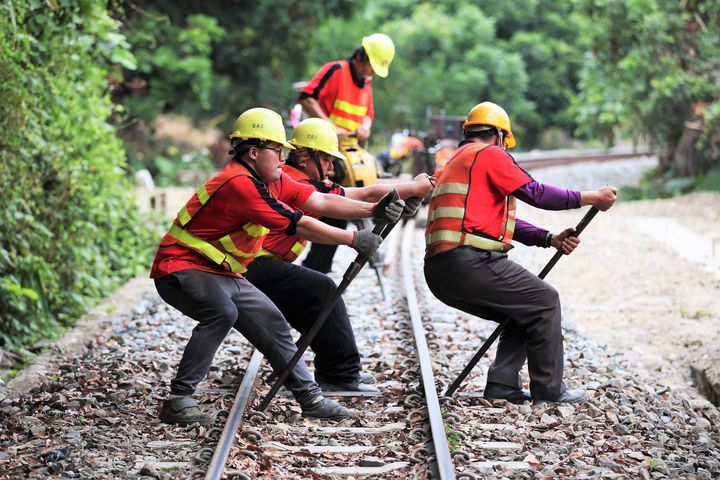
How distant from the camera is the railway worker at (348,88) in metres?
9.85

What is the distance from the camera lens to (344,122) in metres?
10.0

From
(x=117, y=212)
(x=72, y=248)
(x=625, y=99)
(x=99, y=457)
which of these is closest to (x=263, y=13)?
(x=625, y=99)

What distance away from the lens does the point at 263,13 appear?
2462 centimetres

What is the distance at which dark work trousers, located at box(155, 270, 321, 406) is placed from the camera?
6.38 metres

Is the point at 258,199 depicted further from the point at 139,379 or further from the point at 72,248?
the point at 72,248

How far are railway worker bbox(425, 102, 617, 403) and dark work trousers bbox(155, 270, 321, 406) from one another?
3.35 feet

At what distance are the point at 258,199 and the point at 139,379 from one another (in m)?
2.08

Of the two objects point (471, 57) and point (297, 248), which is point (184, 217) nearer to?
point (297, 248)

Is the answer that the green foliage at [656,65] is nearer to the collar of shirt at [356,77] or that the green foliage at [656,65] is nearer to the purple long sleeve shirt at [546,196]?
the collar of shirt at [356,77]

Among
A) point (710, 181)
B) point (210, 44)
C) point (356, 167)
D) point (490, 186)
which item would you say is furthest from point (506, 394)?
point (210, 44)

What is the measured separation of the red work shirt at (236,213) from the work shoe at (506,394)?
67.5 inches

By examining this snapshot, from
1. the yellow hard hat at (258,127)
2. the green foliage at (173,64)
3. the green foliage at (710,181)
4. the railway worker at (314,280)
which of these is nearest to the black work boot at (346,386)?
the railway worker at (314,280)

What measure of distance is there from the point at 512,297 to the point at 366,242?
115 centimetres

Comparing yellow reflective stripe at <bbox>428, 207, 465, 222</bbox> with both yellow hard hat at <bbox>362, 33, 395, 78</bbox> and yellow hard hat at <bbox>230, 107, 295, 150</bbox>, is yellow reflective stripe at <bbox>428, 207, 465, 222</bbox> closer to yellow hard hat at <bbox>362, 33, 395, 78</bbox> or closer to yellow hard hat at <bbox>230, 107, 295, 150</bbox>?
yellow hard hat at <bbox>230, 107, 295, 150</bbox>
